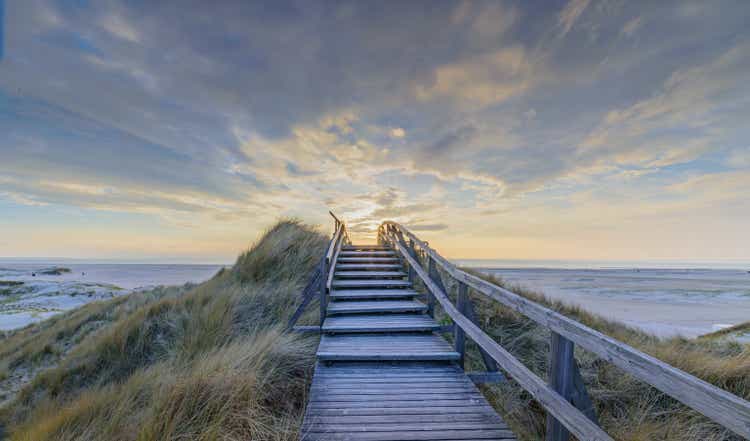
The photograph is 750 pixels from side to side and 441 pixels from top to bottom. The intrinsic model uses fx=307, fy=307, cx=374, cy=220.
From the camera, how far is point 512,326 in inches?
255

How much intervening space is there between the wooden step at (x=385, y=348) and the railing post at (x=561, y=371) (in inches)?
71.1

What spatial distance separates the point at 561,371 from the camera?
2.23 m

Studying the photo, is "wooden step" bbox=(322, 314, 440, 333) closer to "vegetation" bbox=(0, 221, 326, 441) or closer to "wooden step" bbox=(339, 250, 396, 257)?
"vegetation" bbox=(0, 221, 326, 441)

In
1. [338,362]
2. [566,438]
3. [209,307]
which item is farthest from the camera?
[209,307]

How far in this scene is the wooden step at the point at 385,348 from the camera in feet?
13.5

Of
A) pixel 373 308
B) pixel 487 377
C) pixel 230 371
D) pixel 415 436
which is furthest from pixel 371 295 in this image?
pixel 415 436

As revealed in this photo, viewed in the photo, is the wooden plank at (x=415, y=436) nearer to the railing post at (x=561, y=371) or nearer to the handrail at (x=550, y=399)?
the railing post at (x=561, y=371)

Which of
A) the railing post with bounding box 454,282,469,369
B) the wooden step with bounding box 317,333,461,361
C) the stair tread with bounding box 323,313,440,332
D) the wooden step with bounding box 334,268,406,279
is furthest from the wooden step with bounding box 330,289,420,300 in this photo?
the railing post with bounding box 454,282,469,369

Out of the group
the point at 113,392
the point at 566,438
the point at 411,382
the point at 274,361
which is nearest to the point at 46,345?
the point at 113,392

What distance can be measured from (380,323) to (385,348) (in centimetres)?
94

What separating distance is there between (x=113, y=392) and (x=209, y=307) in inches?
90.4

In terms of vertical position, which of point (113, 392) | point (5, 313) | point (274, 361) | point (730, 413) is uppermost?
point (730, 413)

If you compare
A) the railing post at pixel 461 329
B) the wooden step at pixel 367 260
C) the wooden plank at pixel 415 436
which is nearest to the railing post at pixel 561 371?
the wooden plank at pixel 415 436

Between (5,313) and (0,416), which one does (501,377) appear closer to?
(0,416)
